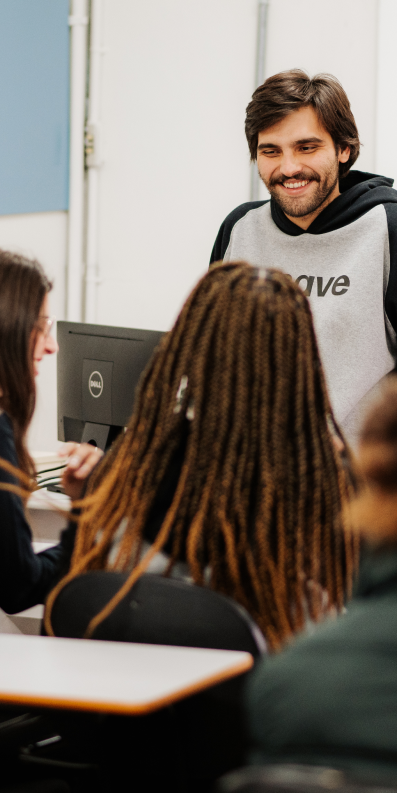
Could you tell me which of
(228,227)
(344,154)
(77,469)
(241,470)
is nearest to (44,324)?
(77,469)

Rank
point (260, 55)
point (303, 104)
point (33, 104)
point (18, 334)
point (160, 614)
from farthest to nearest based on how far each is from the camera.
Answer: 1. point (33, 104)
2. point (260, 55)
3. point (303, 104)
4. point (18, 334)
5. point (160, 614)

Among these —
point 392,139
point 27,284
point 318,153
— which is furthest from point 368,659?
point 392,139

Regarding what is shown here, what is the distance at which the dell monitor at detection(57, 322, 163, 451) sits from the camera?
7.36 feet

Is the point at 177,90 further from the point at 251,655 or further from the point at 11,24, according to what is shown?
the point at 251,655

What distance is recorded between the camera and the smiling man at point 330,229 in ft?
7.77

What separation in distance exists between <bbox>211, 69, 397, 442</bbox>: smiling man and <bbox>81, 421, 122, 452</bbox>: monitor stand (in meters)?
0.60

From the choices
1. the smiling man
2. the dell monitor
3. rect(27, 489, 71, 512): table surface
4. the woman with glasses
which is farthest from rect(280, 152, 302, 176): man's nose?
rect(27, 489, 71, 512): table surface

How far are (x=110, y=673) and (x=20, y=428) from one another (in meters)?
0.81

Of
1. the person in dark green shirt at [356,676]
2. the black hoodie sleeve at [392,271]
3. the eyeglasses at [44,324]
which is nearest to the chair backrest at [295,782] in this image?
the person in dark green shirt at [356,676]

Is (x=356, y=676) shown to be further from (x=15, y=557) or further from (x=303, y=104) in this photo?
(x=303, y=104)

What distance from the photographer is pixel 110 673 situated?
1072 millimetres

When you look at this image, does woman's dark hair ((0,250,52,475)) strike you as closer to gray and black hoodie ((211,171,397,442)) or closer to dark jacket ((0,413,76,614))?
dark jacket ((0,413,76,614))

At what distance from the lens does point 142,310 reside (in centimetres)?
389

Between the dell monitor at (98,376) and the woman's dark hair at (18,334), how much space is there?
46 cm
